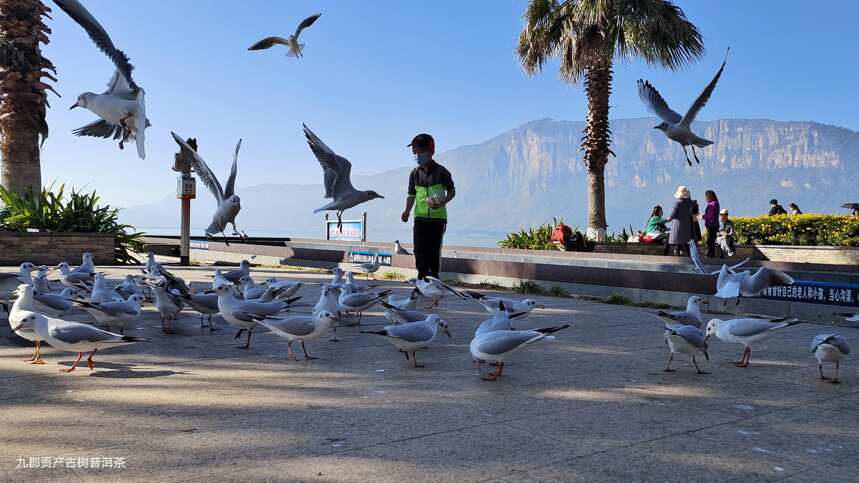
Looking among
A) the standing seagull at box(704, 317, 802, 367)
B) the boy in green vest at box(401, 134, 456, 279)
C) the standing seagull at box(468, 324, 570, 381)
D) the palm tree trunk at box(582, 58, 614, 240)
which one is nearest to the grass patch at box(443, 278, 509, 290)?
the boy in green vest at box(401, 134, 456, 279)

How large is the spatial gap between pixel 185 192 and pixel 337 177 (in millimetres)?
4696

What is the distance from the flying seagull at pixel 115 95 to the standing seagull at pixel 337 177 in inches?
168

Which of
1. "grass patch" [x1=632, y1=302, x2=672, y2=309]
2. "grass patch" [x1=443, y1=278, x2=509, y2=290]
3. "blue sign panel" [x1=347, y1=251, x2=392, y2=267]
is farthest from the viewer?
"blue sign panel" [x1=347, y1=251, x2=392, y2=267]

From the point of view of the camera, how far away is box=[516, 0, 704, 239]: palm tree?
839 inches

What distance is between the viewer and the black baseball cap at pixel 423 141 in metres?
9.12

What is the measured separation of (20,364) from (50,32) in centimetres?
1713

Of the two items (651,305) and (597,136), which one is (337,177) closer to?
(651,305)

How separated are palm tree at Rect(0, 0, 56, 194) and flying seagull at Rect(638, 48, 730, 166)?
16.8 meters

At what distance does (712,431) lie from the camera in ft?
12.1

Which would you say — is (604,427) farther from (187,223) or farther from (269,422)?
(187,223)

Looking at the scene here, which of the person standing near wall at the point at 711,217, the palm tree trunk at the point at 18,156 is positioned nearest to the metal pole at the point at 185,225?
the palm tree trunk at the point at 18,156

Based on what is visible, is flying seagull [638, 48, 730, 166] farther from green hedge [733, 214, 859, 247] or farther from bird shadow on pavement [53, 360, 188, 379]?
bird shadow on pavement [53, 360, 188, 379]

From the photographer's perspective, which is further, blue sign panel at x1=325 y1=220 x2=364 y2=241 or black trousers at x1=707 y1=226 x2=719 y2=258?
blue sign panel at x1=325 y1=220 x2=364 y2=241

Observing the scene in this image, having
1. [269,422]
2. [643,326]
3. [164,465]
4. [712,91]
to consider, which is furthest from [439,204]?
[712,91]
